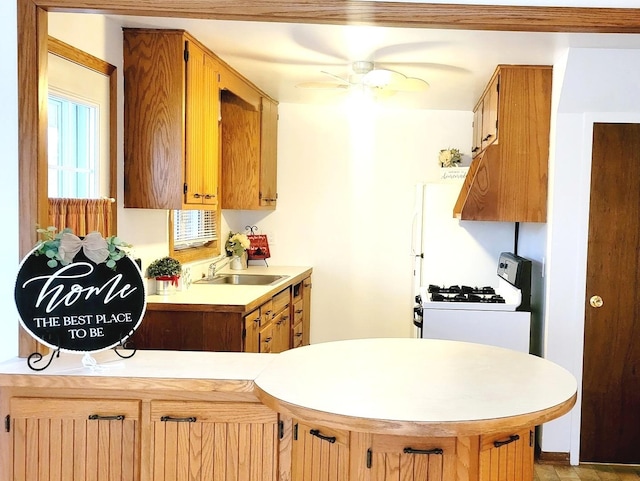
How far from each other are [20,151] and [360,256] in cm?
375

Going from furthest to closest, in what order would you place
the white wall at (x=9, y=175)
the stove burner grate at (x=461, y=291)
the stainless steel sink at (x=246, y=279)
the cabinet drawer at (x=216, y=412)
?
the stainless steel sink at (x=246, y=279) → the stove burner grate at (x=461, y=291) → the white wall at (x=9, y=175) → the cabinet drawer at (x=216, y=412)

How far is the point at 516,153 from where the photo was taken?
391cm

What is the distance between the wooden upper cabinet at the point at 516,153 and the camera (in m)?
3.86

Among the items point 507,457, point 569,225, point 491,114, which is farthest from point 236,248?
point 507,457

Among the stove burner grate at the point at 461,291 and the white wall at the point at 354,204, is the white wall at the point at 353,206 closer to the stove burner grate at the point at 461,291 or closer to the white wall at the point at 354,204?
the white wall at the point at 354,204

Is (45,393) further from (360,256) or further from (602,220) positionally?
(360,256)

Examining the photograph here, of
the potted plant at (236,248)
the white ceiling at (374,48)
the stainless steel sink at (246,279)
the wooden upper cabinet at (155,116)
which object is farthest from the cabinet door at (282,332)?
the white ceiling at (374,48)

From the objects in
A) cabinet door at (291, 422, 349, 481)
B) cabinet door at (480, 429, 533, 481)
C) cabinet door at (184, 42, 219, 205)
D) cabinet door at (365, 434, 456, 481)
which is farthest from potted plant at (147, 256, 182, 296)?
cabinet door at (480, 429, 533, 481)

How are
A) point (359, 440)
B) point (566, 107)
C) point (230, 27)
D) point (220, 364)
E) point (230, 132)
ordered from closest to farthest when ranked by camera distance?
point (359, 440), point (220, 364), point (230, 27), point (566, 107), point (230, 132)

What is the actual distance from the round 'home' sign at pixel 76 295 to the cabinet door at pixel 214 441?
310 millimetres

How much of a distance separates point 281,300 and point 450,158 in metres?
1.96

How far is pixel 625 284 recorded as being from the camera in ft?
12.2

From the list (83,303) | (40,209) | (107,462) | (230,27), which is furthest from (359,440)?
(230,27)

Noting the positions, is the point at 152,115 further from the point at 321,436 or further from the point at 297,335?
the point at 297,335
